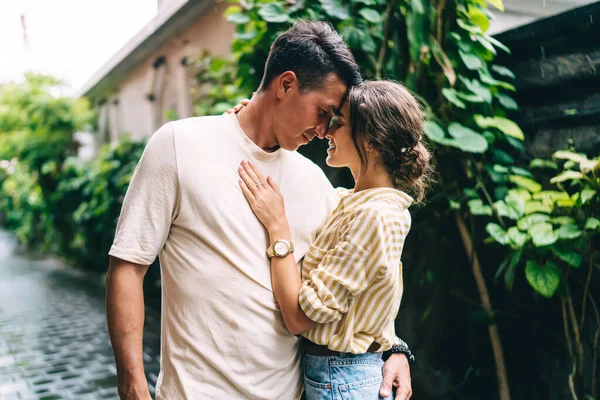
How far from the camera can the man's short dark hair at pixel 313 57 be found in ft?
5.82

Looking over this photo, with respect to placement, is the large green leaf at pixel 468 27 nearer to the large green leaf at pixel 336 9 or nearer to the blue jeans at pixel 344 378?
the large green leaf at pixel 336 9

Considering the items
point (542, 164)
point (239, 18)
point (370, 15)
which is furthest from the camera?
point (239, 18)

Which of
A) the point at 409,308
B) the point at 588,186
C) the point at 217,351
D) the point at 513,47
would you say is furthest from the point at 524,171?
the point at 217,351

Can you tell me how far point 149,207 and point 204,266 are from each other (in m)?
0.24

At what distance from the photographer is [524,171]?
9.61 feet

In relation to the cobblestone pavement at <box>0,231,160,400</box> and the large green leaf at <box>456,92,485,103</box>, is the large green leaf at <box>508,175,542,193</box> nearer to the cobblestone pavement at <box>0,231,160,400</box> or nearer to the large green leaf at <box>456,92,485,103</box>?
the large green leaf at <box>456,92,485,103</box>

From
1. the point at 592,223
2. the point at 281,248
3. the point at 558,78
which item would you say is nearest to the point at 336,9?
the point at 558,78

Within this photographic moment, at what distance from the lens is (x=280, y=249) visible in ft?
5.33

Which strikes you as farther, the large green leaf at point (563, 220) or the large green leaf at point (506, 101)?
the large green leaf at point (506, 101)

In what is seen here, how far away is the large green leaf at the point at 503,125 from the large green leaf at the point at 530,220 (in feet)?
1.67

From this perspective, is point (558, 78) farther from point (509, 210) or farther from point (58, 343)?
point (58, 343)

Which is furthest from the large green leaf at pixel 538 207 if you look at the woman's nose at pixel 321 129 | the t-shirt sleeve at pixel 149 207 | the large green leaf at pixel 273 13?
the t-shirt sleeve at pixel 149 207

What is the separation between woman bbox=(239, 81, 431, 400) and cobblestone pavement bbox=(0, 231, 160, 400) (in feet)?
11.4

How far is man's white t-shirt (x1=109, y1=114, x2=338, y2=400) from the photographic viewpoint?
1.54 m
